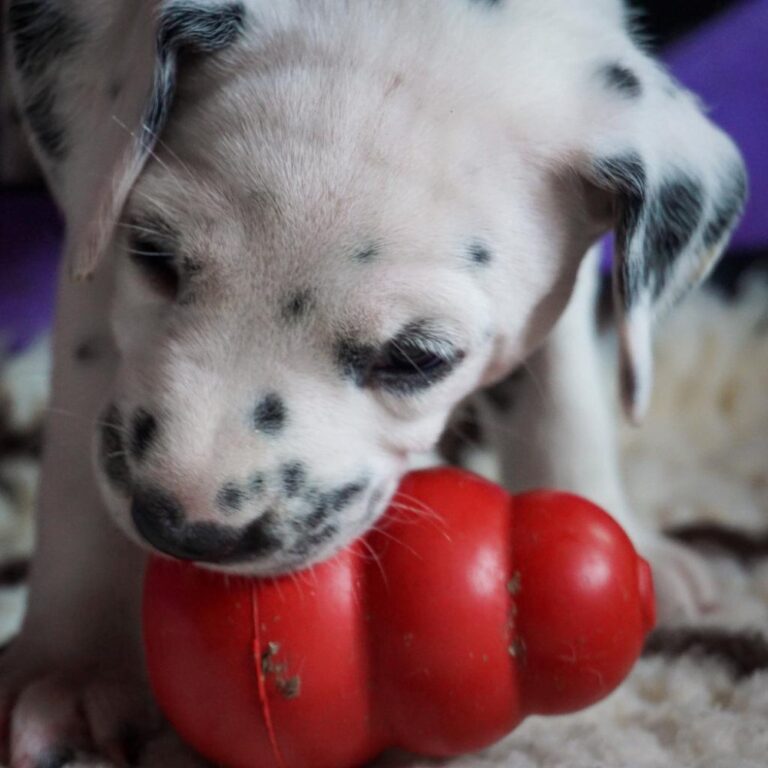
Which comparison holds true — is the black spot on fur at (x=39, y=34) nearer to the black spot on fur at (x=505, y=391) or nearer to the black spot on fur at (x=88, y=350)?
the black spot on fur at (x=88, y=350)

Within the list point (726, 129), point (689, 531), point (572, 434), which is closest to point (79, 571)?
point (572, 434)

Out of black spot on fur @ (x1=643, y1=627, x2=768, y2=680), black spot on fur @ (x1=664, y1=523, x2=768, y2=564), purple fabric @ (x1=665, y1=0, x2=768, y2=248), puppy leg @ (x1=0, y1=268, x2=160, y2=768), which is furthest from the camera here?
purple fabric @ (x1=665, y1=0, x2=768, y2=248)

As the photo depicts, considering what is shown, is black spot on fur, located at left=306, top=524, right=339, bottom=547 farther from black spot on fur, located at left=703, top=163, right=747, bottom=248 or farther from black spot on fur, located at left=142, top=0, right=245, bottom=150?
black spot on fur, located at left=703, top=163, right=747, bottom=248

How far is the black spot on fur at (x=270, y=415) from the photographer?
1.25 m

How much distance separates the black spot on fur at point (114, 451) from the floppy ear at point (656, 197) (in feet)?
2.02

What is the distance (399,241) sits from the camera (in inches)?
51.1

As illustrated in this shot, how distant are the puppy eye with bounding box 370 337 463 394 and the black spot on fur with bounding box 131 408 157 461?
0.80 feet

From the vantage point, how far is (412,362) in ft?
4.49

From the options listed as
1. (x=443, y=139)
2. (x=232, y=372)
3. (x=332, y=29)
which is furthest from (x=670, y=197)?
(x=232, y=372)

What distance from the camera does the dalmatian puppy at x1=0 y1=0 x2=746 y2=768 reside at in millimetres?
1278

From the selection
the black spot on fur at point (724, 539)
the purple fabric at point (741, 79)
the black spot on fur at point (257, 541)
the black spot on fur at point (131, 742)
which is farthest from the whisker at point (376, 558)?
the purple fabric at point (741, 79)

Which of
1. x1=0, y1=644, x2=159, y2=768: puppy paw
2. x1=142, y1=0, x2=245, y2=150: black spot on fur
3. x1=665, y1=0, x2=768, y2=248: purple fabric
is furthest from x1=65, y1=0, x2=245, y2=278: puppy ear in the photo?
x1=665, y1=0, x2=768, y2=248: purple fabric

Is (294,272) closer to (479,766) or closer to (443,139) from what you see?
(443,139)

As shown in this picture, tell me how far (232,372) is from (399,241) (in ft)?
0.72
